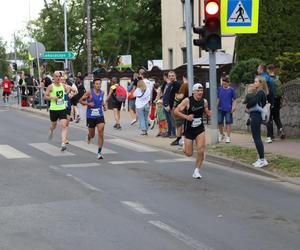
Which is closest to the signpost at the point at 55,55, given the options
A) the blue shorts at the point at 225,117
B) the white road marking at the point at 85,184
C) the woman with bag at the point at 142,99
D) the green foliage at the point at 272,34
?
the green foliage at the point at 272,34

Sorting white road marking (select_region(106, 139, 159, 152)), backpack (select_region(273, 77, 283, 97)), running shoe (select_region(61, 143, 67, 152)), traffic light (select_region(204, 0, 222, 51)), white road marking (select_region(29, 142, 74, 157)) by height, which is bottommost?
white road marking (select_region(106, 139, 159, 152))

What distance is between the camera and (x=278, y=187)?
33.4 ft

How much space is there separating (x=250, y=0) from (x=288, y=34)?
39.9 feet

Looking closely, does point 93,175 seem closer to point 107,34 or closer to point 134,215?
point 134,215

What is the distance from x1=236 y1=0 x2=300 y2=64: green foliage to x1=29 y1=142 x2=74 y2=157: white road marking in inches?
453

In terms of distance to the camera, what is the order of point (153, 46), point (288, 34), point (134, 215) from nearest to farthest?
point (134, 215) → point (288, 34) → point (153, 46)

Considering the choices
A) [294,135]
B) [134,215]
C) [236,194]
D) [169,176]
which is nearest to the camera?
[134,215]

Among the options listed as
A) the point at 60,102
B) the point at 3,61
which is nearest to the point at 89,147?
the point at 60,102

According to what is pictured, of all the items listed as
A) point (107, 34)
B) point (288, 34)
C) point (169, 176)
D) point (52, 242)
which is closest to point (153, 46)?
point (107, 34)

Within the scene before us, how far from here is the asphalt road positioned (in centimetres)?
655

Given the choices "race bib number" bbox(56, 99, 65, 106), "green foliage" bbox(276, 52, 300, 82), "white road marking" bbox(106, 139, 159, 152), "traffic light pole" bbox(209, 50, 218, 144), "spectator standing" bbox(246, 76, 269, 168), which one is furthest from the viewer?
"green foliage" bbox(276, 52, 300, 82)

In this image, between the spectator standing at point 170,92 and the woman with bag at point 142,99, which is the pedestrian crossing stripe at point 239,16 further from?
the woman with bag at point 142,99

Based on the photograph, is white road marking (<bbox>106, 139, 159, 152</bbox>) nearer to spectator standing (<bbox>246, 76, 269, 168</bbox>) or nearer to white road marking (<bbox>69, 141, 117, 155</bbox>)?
white road marking (<bbox>69, 141, 117, 155</bbox>)

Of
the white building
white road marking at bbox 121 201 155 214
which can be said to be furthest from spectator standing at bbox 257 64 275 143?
the white building
